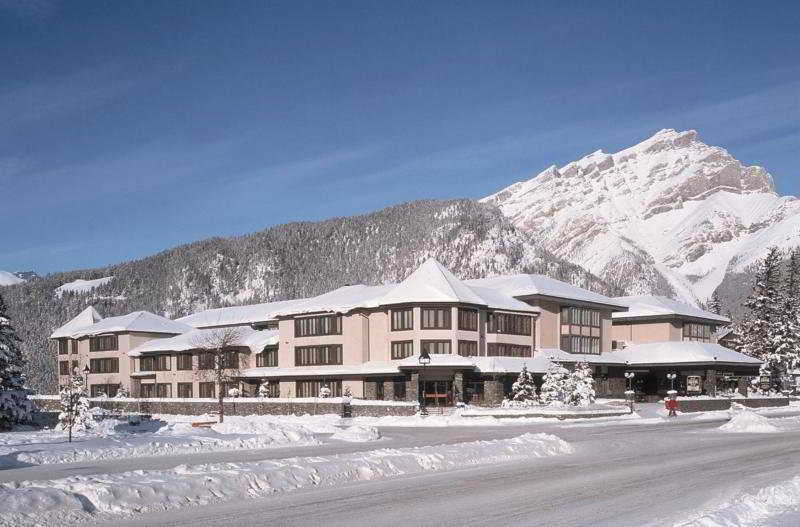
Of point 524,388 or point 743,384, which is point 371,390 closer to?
point 524,388

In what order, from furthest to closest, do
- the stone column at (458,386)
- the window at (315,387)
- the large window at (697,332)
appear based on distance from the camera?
1. the large window at (697,332)
2. the window at (315,387)
3. the stone column at (458,386)

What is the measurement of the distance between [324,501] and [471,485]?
13.3 feet

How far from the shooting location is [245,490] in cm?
1889

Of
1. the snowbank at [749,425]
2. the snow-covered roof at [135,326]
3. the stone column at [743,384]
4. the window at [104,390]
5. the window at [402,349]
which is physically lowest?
the window at [104,390]

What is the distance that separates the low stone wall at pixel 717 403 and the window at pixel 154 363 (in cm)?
4872

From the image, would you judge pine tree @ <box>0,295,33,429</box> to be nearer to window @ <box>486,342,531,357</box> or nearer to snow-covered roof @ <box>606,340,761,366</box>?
window @ <box>486,342,531,357</box>

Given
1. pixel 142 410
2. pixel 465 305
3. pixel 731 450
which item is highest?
pixel 465 305

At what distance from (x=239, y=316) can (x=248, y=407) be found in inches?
1127

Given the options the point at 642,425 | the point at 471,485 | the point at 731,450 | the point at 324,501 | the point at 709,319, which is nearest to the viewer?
the point at 324,501

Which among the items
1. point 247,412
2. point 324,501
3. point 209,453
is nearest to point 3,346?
point 247,412

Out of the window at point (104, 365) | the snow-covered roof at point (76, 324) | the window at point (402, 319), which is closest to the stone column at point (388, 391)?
the window at point (402, 319)

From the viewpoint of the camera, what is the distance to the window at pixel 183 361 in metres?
84.5

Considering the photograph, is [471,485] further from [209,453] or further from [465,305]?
[465,305]

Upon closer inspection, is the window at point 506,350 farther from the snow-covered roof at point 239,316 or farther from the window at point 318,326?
the snow-covered roof at point 239,316
